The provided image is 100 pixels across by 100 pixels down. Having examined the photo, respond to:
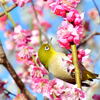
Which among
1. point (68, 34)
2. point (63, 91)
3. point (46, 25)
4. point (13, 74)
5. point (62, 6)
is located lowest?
point (46, 25)

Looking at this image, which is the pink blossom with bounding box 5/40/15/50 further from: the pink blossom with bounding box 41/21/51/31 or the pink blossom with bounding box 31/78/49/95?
the pink blossom with bounding box 31/78/49/95

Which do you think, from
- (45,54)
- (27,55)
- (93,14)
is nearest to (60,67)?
(45,54)

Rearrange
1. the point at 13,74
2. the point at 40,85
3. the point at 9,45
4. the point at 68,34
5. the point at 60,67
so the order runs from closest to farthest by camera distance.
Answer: the point at 68,34
the point at 60,67
the point at 40,85
the point at 13,74
the point at 9,45

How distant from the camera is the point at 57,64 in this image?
236 cm

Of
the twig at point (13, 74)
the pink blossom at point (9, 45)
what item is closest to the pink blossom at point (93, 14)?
the pink blossom at point (9, 45)

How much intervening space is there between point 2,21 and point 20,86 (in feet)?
12.7

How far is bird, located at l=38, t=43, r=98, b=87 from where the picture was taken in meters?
2.23

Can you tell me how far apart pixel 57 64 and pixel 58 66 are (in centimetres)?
2

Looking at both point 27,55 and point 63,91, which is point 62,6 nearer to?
point 63,91

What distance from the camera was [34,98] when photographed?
3150 mm

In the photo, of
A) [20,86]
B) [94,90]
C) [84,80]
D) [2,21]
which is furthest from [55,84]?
[2,21]

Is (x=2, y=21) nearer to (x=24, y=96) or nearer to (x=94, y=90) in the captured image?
(x=94, y=90)

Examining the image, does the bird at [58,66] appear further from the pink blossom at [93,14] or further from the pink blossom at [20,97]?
the pink blossom at [93,14]

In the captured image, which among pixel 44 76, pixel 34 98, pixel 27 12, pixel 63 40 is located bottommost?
pixel 27 12
